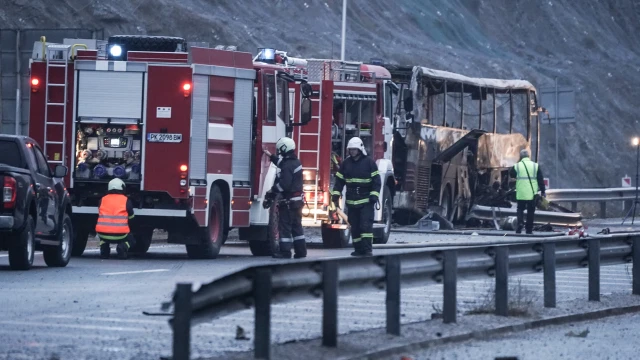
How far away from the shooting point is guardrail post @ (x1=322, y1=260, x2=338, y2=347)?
9.80 metres

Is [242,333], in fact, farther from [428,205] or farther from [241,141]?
[428,205]

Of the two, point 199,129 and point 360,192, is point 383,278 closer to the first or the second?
point 360,192

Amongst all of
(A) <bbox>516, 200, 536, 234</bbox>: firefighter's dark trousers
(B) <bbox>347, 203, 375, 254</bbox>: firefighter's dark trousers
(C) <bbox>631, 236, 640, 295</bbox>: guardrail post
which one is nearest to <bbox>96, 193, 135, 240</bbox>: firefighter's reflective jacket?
(B) <bbox>347, 203, 375, 254</bbox>: firefighter's dark trousers

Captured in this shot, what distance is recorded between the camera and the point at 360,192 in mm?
19531

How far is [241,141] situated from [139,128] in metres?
1.59

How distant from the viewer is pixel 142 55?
20719 mm

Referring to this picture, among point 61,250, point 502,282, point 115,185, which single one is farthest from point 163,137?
point 502,282

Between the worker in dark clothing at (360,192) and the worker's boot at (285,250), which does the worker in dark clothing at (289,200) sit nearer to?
the worker's boot at (285,250)

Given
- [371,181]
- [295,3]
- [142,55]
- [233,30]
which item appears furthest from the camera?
[295,3]

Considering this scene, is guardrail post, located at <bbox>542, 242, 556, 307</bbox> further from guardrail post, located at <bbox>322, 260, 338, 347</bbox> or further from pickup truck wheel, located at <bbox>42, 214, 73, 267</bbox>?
pickup truck wheel, located at <bbox>42, 214, 73, 267</bbox>

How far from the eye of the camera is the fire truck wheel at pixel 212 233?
67.7 feet

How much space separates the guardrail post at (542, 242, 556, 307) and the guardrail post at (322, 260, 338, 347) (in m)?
3.91

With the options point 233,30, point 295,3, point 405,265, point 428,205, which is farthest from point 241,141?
point 295,3

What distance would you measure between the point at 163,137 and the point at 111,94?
3.39 feet
